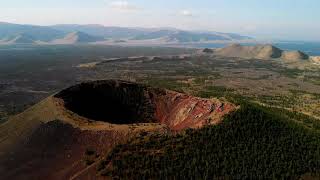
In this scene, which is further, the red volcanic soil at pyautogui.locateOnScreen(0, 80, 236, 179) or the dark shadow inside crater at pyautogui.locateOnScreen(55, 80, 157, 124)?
the dark shadow inside crater at pyautogui.locateOnScreen(55, 80, 157, 124)

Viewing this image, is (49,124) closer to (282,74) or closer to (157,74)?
(157,74)

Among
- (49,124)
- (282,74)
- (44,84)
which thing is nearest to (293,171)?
(49,124)

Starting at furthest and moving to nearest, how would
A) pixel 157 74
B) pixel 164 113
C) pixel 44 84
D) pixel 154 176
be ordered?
pixel 157 74 → pixel 44 84 → pixel 164 113 → pixel 154 176

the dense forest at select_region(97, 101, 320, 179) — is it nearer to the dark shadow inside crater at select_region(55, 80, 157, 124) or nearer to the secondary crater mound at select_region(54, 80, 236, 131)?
the secondary crater mound at select_region(54, 80, 236, 131)

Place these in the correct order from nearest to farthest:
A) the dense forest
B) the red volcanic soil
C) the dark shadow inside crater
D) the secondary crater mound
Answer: the dense forest
the red volcanic soil
the secondary crater mound
the dark shadow inside crater

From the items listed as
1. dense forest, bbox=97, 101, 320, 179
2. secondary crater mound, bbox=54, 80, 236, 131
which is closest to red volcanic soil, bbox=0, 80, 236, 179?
secondary crater mound, bbox=54, 80, 236, 131

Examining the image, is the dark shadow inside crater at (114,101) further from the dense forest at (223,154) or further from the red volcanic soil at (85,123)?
the dense forest at (223,154)
